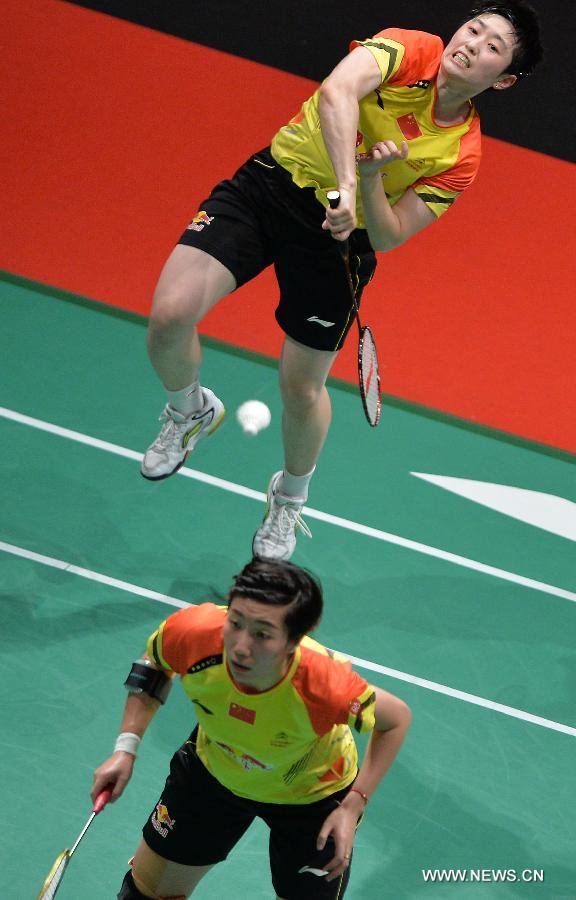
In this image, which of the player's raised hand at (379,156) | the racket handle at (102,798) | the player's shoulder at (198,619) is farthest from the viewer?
the player's raised hand at (379,156)

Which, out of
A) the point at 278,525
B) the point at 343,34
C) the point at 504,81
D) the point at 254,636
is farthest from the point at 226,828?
the point at 343,34

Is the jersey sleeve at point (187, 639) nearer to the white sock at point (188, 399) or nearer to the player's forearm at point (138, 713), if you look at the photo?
the player's forearm at point (138, 713)

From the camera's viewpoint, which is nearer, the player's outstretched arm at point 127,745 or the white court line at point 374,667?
the player's outstretched arm at point 127,745

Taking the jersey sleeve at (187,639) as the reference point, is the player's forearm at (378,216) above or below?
above

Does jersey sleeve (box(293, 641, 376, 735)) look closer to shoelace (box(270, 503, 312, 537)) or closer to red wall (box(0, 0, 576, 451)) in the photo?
shoelace (box(270, 503, 312, 537))

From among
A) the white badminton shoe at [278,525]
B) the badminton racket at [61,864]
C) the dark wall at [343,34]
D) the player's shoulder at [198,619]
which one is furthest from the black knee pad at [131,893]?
the dark wall at [343,34]

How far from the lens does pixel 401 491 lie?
20.5 ft

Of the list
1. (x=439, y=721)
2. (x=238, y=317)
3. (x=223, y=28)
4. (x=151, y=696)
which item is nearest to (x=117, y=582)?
(x=439, y=721)

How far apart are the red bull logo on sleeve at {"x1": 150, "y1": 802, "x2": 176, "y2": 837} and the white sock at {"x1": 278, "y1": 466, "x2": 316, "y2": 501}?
6.49 ft

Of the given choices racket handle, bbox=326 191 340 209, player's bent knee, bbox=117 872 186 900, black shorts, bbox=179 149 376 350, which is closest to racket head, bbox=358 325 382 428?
black shorts, bbox=179 149 376 350

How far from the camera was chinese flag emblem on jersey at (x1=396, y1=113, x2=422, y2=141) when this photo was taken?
4348 millimetres

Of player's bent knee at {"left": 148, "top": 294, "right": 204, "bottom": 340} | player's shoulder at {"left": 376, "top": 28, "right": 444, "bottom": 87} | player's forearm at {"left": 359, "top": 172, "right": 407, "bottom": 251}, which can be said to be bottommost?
player's bent knee at {"left": 148, "top": 294, "right": 204, "bottom": 340}

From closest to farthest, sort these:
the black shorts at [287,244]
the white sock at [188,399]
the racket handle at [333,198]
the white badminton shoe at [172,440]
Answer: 1. the racket handle at [333,198]
2. the black shorts at [287,244]
3. the white sock at [188,399]
4. the white badminton shoe at [172,440]

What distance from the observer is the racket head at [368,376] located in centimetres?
477
